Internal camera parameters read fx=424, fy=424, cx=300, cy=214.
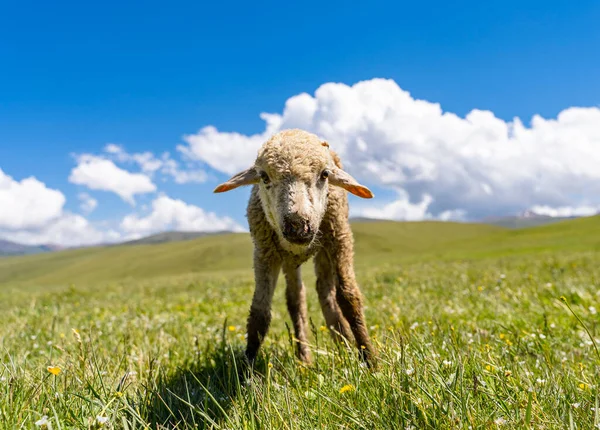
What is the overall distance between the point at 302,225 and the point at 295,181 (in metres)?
0.53

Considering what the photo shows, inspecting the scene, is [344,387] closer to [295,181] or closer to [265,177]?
[295,181]

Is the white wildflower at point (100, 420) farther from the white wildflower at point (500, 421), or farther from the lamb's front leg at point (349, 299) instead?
the lamb's front leg at point (349, 299)

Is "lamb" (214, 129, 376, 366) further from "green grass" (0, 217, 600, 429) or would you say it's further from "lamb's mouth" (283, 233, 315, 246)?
"green grass" (0, 217, 600, 429)

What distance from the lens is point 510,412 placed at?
2484 millimetres

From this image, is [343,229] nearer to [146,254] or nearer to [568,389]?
[568,389]

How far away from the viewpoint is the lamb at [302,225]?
12.5 ft

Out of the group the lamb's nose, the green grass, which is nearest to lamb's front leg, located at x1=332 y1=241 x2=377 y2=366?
the green grass

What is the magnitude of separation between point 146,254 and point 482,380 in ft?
409

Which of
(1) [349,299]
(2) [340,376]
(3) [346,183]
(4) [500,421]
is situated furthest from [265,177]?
(4) [500,421]

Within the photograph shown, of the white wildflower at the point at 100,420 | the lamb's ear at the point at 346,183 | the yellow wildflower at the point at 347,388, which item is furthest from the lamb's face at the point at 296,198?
the white wildflower at the point at 100,420

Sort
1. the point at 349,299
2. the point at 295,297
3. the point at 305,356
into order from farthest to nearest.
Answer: the point at 295,297, the point at 305,356, the point at 349,299

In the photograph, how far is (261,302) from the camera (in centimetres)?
463

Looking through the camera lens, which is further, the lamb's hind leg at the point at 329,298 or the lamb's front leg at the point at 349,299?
the lamb's hind leg at the point at 329,298

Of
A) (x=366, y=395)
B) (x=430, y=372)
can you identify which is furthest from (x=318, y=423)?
(x=430, y=372)
